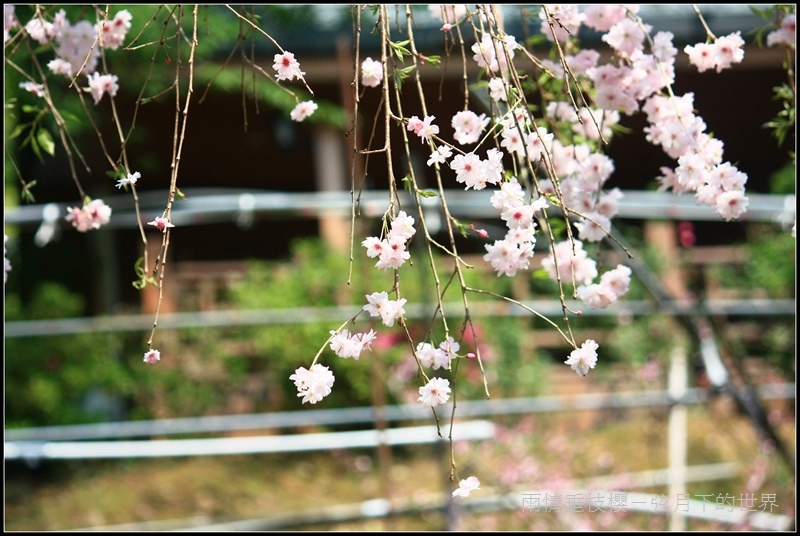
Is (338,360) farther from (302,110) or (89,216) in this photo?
(302,110)

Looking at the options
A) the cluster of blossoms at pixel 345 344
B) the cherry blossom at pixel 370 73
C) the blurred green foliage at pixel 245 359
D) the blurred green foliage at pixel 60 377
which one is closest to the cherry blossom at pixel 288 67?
the cherry blossom at pixel 370 73

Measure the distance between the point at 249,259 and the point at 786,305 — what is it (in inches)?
159

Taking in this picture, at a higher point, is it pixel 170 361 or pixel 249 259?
pixel 249 259

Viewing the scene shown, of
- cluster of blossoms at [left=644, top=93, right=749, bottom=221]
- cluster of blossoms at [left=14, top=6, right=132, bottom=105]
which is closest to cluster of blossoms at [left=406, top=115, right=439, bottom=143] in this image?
cluster of blossoms at [left=644, top=93, right=749, bottom=221]

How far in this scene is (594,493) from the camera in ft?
11.6

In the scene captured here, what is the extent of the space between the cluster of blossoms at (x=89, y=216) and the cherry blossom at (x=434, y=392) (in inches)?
28.2

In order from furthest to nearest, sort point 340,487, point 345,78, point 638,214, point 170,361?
1. point 170,361
2. point 340,487
3. point 638,214
4. point 345,78

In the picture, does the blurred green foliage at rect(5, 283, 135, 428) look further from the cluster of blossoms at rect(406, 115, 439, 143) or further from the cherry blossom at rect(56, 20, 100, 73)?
the cluster of blossoms at rect(406, 115, 439, 143)

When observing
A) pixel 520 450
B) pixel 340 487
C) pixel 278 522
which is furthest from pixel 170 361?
pixel 520 450

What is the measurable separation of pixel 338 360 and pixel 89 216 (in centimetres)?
344

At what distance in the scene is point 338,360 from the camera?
16.0 ft

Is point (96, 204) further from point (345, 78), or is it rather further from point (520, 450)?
point (520, 450)

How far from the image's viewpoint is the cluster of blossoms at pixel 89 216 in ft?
4.93

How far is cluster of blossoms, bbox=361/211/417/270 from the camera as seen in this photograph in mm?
1099
